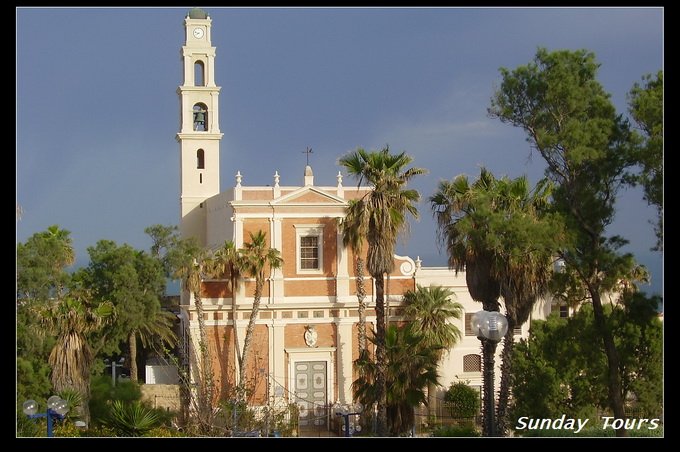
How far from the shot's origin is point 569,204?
21.9 m

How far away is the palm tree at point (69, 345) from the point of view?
2991 centimetres

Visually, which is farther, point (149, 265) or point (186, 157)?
point (186, 157)

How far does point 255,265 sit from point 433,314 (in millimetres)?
5803

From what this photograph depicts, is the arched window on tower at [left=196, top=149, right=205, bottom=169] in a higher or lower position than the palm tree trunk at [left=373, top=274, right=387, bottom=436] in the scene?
higher

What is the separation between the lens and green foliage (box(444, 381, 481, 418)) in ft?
→ 110

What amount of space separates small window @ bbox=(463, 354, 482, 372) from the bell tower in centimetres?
1067

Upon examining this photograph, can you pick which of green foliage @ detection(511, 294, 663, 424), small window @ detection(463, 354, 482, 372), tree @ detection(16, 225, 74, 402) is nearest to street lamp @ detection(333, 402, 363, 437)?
small window @ detection(463, 354, 482, 372)

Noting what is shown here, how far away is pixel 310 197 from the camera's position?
34344mm

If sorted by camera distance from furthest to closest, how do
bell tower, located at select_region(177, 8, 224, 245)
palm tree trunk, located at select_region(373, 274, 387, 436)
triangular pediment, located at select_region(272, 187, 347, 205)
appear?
bell tower, located at select_region(177, 8, 224, 245) < triangular pediment, located at select_region(272, 187, 347, 205) < palm tree trunk, located at select_region(373, 274, 387, 436)

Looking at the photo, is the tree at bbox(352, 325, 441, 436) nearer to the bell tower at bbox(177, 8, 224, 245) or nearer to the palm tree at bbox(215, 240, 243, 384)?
the palm tree at bbox(215, 240, 243, 384)
